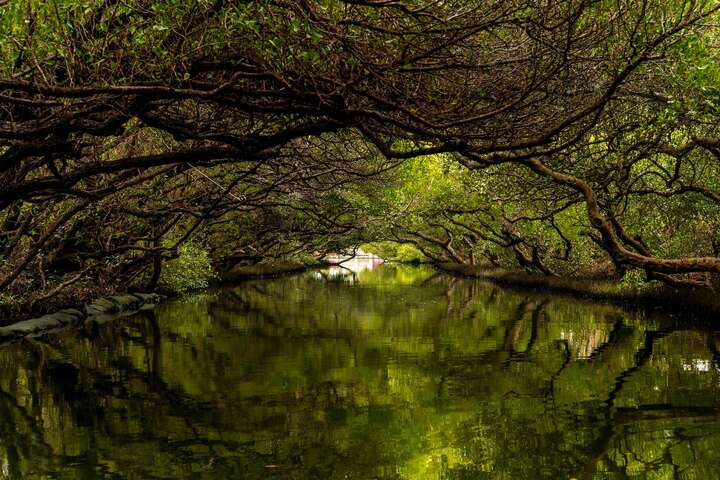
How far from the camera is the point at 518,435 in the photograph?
933 centimetres

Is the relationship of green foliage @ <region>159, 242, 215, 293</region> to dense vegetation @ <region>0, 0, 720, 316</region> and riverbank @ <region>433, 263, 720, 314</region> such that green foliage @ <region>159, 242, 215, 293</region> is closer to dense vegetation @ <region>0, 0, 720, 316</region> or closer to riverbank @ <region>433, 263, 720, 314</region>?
dense vegetation @ <region>0, 0, 720, 316</region>

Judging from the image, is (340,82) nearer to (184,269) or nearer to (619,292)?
(619,292)

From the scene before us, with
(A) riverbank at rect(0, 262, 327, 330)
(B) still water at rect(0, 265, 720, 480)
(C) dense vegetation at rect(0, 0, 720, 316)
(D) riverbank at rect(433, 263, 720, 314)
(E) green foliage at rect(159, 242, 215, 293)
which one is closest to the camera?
(B) still water at rect(0, 265, 720, 480)

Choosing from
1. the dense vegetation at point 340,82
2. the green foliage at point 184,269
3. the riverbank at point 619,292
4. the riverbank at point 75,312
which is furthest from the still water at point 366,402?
the green foliage at point 184,269

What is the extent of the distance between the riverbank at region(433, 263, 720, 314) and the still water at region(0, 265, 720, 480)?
180 centimetres

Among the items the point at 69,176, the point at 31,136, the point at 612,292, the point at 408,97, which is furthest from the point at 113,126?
the point at 612,292

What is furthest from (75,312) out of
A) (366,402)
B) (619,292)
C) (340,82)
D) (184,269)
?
(619,292)

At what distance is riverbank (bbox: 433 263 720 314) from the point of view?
79.9 feet

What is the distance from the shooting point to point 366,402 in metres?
11.4

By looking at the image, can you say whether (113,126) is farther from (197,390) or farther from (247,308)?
(247,308)

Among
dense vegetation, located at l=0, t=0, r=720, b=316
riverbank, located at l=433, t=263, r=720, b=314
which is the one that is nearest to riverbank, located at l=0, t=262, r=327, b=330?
dense vegetation, located at l=0, t=0, r=720, b=316

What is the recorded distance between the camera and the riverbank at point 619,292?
2437cm

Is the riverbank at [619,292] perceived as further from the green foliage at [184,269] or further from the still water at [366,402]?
the green foliage at [184,269]

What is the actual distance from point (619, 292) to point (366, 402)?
2198cm
